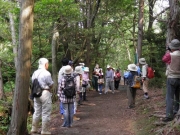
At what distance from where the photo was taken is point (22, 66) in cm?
646

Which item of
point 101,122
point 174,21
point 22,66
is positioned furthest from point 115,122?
point 22,66

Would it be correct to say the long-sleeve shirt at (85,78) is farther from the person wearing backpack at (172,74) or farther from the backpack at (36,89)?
the person wearing backpack at (172,74)

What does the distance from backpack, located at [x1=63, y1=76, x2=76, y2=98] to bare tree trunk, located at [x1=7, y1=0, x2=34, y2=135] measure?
4.76ft

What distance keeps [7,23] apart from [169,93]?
1452 centimetres

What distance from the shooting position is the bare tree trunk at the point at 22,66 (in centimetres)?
646

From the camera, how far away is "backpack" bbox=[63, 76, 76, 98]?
7727 millimetres

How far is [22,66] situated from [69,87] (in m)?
1.83

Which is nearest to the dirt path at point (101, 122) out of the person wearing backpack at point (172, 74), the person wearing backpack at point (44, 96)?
the person wearing backpack at point (44, 96)

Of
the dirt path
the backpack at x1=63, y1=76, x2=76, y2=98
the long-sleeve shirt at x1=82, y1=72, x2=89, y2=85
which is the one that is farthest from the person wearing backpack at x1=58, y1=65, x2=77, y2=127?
the long-sleeve shirt at x1=82, y1=72, x2=89, y2=85

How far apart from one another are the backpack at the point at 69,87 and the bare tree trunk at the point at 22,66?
145 centimetres

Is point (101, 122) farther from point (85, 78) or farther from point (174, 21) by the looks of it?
point (174, 21)

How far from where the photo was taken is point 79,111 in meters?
11.0

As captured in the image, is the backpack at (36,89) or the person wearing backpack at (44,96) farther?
the person wearing backpack at (44,96)

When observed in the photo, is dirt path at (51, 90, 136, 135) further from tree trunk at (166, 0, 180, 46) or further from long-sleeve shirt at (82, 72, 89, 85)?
tree trunk at (166, 0, 180, 46)
